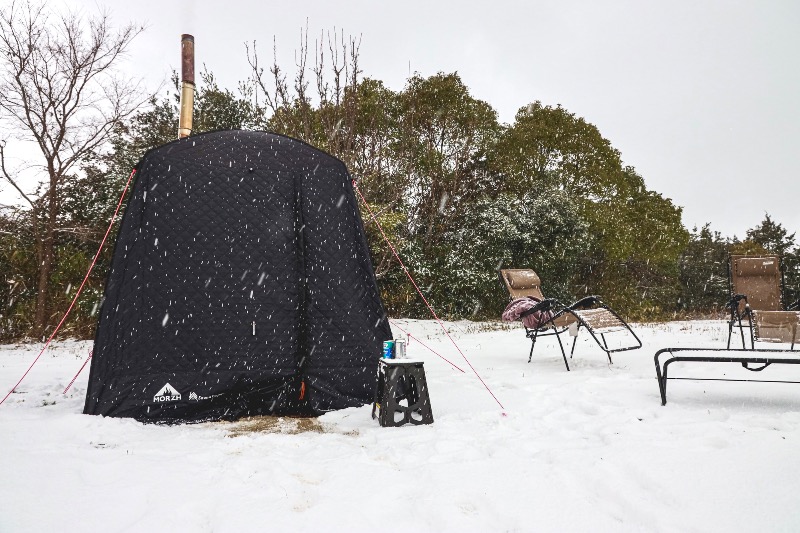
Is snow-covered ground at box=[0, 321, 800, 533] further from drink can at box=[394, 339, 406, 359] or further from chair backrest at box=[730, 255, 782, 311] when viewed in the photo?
A: chair backrest at box=[730, 255, 782, 311]

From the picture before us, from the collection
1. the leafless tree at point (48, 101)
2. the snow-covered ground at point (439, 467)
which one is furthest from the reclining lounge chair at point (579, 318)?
the leafless tree at point (48, 101)

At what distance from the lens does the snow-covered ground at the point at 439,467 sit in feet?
5.79

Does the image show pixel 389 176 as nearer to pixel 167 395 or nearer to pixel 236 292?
pixel 236 292

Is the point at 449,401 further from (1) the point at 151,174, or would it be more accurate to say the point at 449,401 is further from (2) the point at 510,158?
(2) the point at 510,158

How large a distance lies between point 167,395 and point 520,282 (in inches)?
175

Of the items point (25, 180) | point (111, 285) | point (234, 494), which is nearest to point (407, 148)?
point (25, 180)

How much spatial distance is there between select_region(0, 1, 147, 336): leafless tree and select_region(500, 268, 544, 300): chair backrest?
24.1 feet

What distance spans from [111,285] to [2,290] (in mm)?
6634

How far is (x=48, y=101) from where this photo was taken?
7.86m

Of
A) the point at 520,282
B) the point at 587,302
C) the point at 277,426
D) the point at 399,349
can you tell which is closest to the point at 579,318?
the point at 587,302

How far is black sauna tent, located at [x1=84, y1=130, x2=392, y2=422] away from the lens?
10.6 ft

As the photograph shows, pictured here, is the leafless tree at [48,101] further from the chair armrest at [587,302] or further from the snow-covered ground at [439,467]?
the chair armrest at [587,302]

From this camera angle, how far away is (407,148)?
1216 centimetres

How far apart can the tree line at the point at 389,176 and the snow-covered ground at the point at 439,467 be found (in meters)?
5.64
